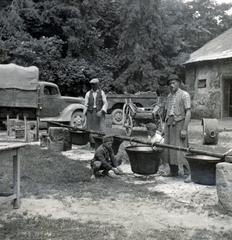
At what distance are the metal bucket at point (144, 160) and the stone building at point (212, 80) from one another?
41.8 ft

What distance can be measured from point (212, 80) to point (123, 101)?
18.1ft

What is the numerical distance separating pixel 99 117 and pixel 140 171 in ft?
11.0

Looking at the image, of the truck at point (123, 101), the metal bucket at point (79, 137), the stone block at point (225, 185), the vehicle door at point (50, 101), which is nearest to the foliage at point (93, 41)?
the truck at point (123, 101)

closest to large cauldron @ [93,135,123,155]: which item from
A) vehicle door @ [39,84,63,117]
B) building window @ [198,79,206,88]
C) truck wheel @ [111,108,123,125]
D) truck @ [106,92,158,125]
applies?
vehicle door @ [39,84,63,117]

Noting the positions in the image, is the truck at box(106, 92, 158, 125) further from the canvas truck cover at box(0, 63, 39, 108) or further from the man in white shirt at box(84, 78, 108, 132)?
the man in white shirt at box(84, 78, 108, 132)

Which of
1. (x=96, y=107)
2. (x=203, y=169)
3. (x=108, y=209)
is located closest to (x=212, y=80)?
(x=96, y=107)

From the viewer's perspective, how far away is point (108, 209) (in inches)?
209

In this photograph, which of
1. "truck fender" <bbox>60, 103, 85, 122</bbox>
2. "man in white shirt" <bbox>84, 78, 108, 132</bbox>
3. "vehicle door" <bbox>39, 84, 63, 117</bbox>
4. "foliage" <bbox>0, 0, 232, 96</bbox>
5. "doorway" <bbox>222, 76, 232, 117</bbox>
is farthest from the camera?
"foliage" <bbox>0, 0, 232, 96</bbox>

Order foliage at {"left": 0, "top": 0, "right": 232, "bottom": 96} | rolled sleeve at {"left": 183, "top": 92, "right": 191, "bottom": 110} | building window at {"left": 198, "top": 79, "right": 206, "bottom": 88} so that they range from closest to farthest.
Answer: rolled sleeve at {"left": 183, "top": 92, "right": 191, "bottom": 110} → foliage at {"left": 0, "top": 0, "right": 232, "bottom": 96} → building window at {"left": 198, "top": 79, "right": 206, "bottom": 88}

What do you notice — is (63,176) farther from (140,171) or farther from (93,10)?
(93,10)

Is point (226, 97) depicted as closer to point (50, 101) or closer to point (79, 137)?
point (50, 101)

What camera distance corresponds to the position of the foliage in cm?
2023

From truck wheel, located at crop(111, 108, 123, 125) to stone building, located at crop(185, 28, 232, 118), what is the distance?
5.09 m

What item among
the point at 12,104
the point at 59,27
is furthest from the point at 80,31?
the point at 12,104
